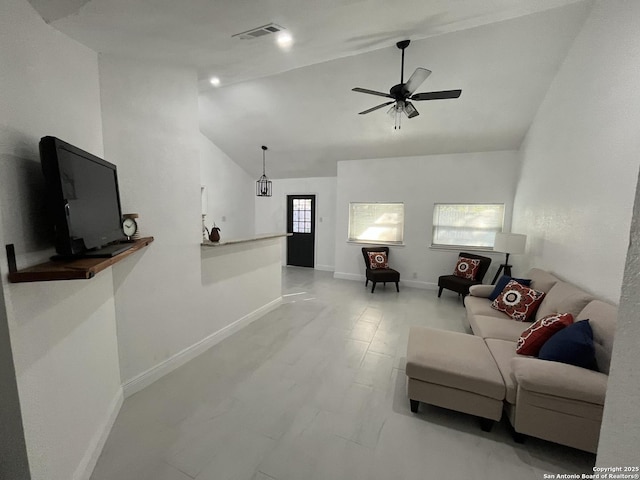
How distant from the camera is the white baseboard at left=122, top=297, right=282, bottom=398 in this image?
2.18 m

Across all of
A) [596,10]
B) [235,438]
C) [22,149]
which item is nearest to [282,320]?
[235,438]

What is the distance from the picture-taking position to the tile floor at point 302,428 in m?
1.55

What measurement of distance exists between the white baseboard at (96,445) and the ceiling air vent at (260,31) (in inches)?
111

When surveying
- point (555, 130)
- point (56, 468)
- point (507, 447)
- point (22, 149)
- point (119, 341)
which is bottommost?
point (507, 447)

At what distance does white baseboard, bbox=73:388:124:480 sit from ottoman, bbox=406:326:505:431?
2.04 meters

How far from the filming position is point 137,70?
2.09 m

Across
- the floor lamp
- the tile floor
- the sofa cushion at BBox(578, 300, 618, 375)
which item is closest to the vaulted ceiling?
the floor lamp

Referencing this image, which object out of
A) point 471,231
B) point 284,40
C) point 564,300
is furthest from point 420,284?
point 284,40

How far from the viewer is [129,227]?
197cm

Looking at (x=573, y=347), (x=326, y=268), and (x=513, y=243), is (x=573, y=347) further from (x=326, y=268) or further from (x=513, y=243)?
(x=326, y=268)

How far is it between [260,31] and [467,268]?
457 centimetres

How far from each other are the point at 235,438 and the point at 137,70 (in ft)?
9.22

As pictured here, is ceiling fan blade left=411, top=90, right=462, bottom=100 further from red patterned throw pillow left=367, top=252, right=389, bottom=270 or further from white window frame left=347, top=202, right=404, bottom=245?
red patterned throw pillow left=367, top=252, right=389, bottom=270

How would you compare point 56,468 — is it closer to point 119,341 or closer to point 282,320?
point 119,341
